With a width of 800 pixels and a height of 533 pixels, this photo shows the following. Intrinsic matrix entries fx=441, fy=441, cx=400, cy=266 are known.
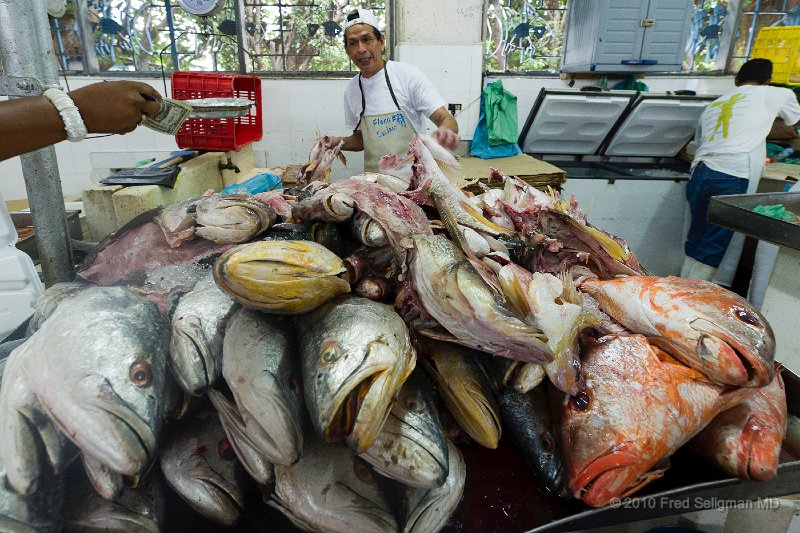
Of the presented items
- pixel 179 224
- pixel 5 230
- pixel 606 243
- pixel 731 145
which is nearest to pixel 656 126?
pixel 731 145

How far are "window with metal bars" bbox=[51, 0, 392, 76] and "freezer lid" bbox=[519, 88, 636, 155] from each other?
2.26 m

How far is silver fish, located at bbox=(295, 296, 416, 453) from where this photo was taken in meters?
0.82

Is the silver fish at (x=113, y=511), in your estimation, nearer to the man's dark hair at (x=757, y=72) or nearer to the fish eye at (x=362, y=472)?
the fish eye at (x=362, y=472)

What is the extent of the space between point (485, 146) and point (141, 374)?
5508mm

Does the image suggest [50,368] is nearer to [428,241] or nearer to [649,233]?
[428,241]

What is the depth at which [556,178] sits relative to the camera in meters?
4.60

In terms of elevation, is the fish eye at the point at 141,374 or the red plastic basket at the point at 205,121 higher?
the red plastic basket at the point at 205,121

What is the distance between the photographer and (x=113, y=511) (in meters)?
0.85

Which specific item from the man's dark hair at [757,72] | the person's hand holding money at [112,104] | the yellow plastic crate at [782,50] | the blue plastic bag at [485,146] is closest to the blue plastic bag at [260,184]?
the person's hand holding money at [112,104]

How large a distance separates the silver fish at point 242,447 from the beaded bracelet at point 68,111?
0.95 meters

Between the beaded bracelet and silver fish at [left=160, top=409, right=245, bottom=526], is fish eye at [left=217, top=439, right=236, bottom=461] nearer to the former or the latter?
silver fish at [left=160, top=409, right=245, bottom=526]

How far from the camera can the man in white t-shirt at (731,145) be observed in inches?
191

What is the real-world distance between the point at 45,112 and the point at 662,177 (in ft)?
20.5

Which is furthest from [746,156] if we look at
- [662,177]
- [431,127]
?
[431,127]
